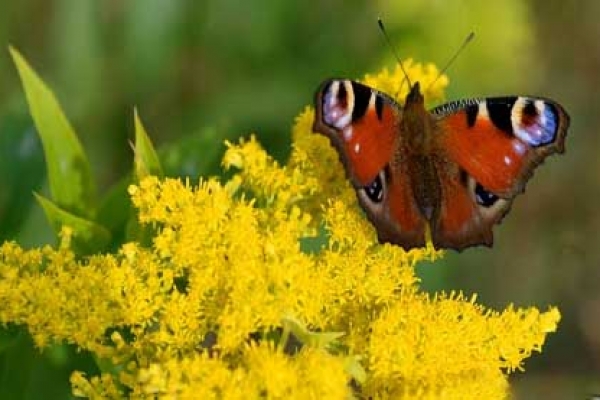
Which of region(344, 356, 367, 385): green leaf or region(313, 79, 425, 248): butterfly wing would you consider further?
region(313, 79, 425, 248): butterfly wing

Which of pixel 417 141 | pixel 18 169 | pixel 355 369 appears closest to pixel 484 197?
pixel 417 141

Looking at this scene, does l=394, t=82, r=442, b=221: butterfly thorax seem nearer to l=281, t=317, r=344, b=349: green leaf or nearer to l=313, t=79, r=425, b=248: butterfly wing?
l=313, t=79, r=425, b=248: butterfly wing

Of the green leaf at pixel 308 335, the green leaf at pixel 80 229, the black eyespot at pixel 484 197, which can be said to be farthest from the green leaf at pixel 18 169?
the black eyespot at pixel 484 197

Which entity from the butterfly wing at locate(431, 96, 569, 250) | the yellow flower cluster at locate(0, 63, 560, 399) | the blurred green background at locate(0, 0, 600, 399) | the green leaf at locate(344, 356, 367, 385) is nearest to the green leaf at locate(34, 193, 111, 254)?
the yellow flower cluster at locate(0, 63, 560, 399)

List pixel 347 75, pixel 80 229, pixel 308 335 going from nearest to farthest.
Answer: pixel 308 335
pixel 80 229
pixel 347 75

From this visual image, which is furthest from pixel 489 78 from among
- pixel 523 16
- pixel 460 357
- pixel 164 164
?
pixel 460 357

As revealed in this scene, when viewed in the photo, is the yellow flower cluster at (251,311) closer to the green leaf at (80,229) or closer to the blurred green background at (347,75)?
the green leaf at (80,229)

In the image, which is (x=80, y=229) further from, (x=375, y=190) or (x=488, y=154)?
(x=488, y=154)
